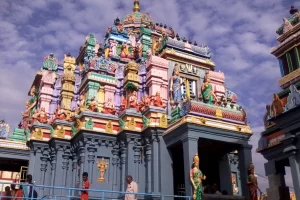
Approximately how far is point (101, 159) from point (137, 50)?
10056 millimetres

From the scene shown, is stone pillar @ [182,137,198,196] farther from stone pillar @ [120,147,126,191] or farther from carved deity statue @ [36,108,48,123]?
carved deity statue @ [36,108,48,123]

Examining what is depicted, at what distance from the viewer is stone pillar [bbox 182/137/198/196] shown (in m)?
15.7

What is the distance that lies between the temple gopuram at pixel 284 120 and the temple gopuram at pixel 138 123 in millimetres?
2284

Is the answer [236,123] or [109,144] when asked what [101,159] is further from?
[236,123]

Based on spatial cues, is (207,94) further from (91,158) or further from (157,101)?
(91,158)

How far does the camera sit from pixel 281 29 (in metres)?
17.7

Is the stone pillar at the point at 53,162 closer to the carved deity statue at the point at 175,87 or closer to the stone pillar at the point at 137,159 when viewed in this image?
the stone pillar at the point at 137,159

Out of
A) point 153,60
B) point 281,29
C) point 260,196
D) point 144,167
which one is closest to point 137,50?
point 153,60

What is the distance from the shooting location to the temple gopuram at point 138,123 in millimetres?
17984

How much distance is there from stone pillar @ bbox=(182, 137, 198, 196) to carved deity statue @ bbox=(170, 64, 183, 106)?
4.73 meters

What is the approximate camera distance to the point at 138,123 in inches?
818

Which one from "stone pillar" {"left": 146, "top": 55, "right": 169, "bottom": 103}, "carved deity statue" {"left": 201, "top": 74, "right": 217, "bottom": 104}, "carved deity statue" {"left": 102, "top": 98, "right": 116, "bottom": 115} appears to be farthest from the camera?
"stone pillar" {"left": 146, "top": 55, "right": 169, "bottom": 103}

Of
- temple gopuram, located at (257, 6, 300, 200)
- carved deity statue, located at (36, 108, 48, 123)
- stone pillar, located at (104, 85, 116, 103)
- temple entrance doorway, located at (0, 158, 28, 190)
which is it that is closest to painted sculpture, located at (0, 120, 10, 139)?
temple entrance doorway, located at (0, 158, 28, 190)

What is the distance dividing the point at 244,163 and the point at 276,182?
2.89 m
